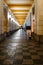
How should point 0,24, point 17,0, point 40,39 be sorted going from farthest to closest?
point 17,0, point 0,24, point 40,39

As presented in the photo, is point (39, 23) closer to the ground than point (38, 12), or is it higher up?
closer to the ground

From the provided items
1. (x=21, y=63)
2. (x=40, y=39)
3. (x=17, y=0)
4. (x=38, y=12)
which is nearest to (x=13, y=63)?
(x=21, y=63)

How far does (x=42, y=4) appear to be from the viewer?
350 inches

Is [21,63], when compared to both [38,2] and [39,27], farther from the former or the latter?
[38,2]

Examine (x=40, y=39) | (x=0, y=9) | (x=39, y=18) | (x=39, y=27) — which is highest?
(x=0, y=9)

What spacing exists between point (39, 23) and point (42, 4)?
1.34 metres

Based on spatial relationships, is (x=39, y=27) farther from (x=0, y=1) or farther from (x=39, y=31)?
(x=0, y=1)

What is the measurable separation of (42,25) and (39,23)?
0.25 m

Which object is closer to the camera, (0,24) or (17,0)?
(0,24)

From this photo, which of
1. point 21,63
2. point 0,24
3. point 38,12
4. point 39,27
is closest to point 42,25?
point 39,27

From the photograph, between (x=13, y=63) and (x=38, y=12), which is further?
(x=38, y=12)

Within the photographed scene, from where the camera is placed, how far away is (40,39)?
28.8 ft

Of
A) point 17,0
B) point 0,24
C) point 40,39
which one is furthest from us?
point 17,0

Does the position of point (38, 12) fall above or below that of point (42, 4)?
below
